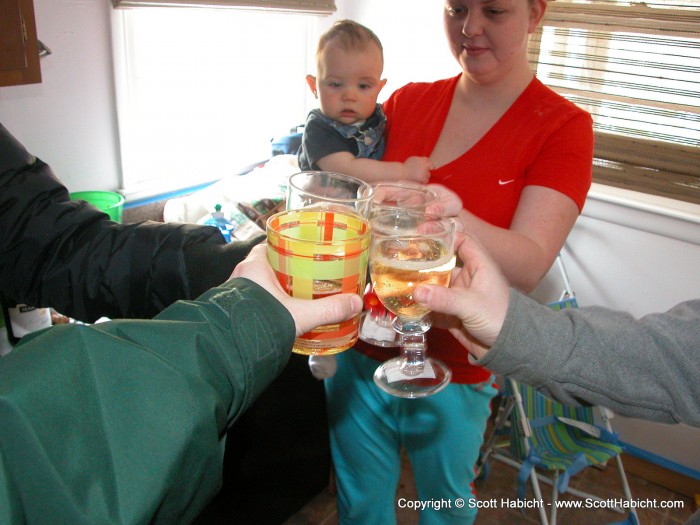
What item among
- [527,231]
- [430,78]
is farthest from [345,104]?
[430,78]

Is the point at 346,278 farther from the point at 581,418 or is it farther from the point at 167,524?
the point at 581,418

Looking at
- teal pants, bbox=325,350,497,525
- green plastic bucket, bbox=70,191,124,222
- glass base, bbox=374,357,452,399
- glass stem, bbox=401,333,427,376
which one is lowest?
teal pants, bbox=325,350,497,525

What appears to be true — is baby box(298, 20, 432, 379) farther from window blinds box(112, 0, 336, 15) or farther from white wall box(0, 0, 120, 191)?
white wall box(0, 0, 120, 191)

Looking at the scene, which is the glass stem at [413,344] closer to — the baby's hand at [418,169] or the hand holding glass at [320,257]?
the hand holding glass at [320,257]

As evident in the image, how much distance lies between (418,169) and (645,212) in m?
1.44

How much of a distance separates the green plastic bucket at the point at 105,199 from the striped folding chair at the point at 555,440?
1643 millimetres

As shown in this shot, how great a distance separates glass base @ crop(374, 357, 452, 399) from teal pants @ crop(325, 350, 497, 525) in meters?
0.30

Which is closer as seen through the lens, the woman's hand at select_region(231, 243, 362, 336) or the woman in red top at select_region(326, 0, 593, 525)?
the woman's hand at select_region(231, 243, 362, 336)

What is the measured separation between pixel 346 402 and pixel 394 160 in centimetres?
67

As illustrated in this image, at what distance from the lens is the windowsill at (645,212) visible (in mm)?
2281

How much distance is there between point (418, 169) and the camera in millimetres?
1386

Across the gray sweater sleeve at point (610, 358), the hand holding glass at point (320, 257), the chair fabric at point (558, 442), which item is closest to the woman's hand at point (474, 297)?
the gray sweater sleeve at point (610, 358)

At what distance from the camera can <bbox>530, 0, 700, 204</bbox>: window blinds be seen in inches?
89.3

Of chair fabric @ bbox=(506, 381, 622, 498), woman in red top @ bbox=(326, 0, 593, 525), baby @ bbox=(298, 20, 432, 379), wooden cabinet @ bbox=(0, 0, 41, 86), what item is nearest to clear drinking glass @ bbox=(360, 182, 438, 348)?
woman in red top @ bbox=(326, 0, 593, 525)
